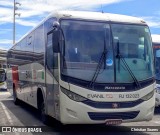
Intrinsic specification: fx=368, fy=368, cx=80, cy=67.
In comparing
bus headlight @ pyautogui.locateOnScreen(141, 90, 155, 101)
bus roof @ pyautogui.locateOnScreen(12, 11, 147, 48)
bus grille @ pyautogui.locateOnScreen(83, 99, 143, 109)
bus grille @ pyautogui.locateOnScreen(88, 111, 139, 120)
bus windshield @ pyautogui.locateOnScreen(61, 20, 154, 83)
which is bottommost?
bus grille @ pyautogui.locateOnScreen(88, 111, 139, 120)

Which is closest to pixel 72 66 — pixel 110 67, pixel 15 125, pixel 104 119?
pixel 110 67

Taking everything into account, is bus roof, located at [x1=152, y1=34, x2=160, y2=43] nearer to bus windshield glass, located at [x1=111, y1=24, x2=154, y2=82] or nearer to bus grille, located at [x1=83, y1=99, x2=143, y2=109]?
bus windshield glass, located at [x1=111, y1=24, x2=154, y2=82]

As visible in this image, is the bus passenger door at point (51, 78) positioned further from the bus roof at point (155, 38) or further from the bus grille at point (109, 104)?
the bus roof at point (155, 38)

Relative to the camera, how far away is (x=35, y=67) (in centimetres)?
1300

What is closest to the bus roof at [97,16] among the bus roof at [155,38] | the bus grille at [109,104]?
the bus grille at [109,104]

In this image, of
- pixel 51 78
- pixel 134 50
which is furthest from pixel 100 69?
pixel 51 78

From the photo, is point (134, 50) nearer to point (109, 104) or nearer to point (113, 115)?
point (109, 104)

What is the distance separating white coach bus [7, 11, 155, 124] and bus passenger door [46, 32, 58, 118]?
3 cm

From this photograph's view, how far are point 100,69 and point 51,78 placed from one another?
1649mm

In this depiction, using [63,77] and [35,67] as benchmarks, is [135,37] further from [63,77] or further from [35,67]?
[35,67]

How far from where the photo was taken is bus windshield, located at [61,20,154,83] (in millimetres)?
9266

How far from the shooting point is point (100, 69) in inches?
365

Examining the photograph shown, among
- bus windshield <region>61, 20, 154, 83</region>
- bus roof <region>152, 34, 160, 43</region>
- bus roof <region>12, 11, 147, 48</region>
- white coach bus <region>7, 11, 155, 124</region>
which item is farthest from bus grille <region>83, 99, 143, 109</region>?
bus roof <region>152, 34, 160, 43</region>

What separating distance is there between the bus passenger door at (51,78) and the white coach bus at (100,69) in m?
0.03
